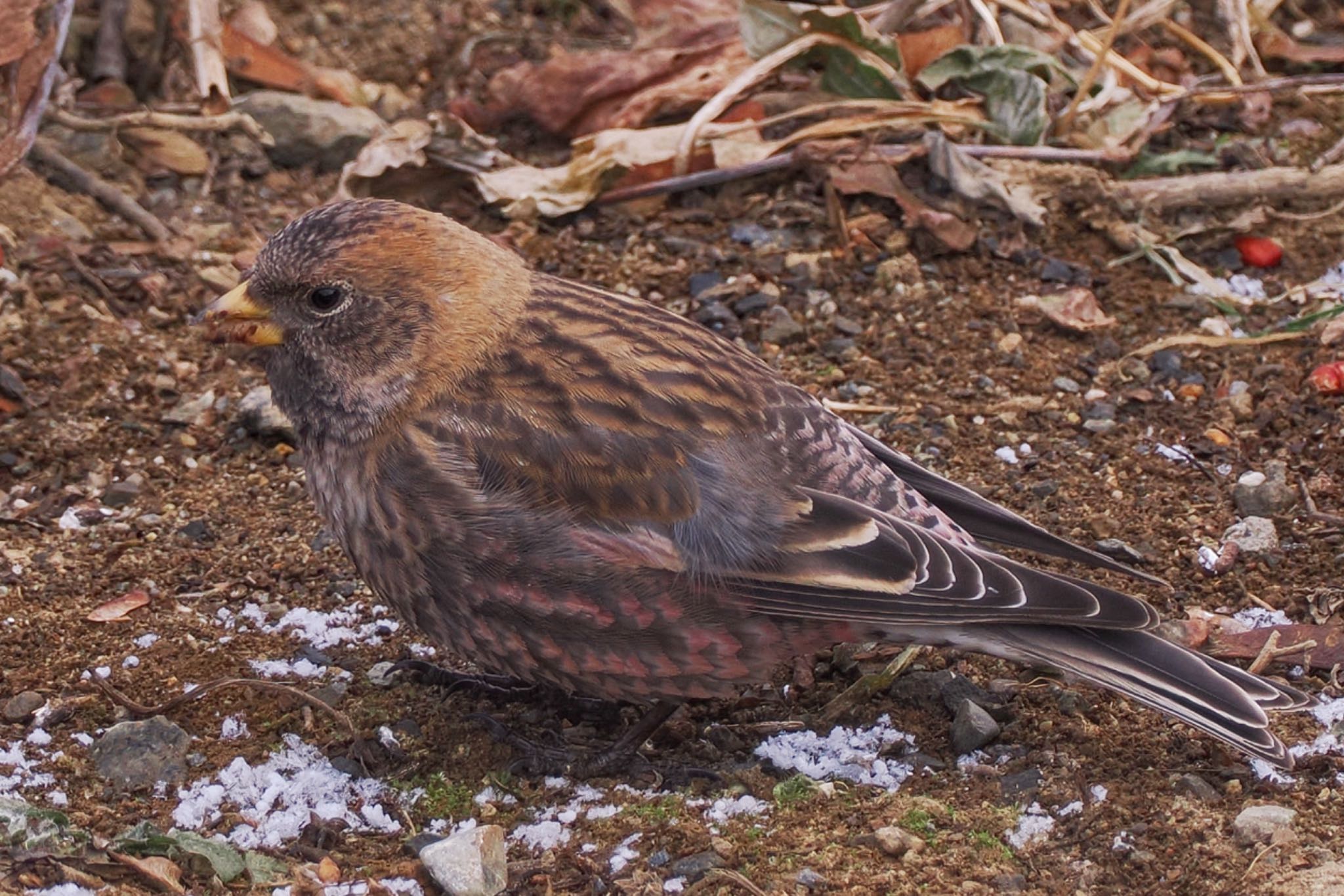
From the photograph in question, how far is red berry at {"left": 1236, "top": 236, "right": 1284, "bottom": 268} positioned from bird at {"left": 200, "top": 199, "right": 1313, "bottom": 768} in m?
2.17

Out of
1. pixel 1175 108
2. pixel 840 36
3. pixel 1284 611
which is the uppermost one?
pixel 840 36

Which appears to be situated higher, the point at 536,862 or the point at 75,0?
the point at 75,0

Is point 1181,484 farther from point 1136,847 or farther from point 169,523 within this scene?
point 169,523

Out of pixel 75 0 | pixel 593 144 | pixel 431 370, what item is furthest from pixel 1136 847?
pixel 75 0

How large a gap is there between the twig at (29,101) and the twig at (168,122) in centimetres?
50

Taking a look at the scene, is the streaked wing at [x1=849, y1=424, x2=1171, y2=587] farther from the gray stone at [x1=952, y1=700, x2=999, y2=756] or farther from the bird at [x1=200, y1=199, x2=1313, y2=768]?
the gray stone at [x1=952, y1=700, x2=999, y2=756]

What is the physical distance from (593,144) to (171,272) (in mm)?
1575

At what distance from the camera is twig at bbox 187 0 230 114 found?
6.39 m

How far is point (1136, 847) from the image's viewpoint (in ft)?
11.9

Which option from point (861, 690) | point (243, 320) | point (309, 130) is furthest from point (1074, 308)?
point (309, 130)

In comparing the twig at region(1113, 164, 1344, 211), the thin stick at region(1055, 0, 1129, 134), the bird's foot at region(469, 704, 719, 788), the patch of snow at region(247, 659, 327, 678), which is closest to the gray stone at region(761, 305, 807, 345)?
the twig at region(1113, 164, 1344, 211)

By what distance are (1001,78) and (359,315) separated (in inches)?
126

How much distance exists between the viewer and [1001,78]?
648cm

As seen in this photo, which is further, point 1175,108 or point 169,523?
point 1175,108
